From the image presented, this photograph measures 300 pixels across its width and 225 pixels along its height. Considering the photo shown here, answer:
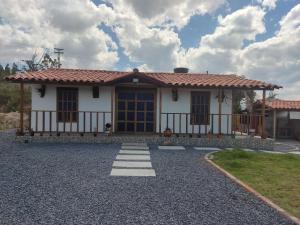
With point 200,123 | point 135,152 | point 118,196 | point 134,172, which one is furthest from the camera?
point 200,123

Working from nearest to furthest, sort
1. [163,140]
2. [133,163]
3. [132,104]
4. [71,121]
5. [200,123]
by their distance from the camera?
[133,163] → [163,140] → [71,121] → [132,104] → [200,123]

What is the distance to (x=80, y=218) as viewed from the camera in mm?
3883

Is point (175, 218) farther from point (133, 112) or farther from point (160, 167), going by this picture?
point (133, 112)

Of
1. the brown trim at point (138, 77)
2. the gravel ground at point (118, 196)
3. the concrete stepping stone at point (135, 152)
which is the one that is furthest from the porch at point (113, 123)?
the gravel ground at point (118, 196)

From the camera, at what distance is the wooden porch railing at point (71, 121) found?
13008mm

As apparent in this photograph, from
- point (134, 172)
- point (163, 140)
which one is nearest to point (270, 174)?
point (134, 172)

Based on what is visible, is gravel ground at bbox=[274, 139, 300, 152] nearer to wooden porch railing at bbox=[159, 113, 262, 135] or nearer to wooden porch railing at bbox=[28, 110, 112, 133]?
wooden porch railing at bbox=[159, 113, 262, 135]

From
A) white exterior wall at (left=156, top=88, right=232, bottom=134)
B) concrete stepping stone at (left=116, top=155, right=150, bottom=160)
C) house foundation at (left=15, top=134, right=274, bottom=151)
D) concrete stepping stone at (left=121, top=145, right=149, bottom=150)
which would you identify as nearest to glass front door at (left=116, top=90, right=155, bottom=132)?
white exterior wall at (left=156, top=88, right=232, bottom=134)

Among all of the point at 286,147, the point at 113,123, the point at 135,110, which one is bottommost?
the point at 286,147

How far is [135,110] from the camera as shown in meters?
13.7

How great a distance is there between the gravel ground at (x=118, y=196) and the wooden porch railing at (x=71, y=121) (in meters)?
5.12

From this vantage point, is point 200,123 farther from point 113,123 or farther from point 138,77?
point 113,123

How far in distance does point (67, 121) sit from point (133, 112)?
9.43 ft

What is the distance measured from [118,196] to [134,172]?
6.51 feet
